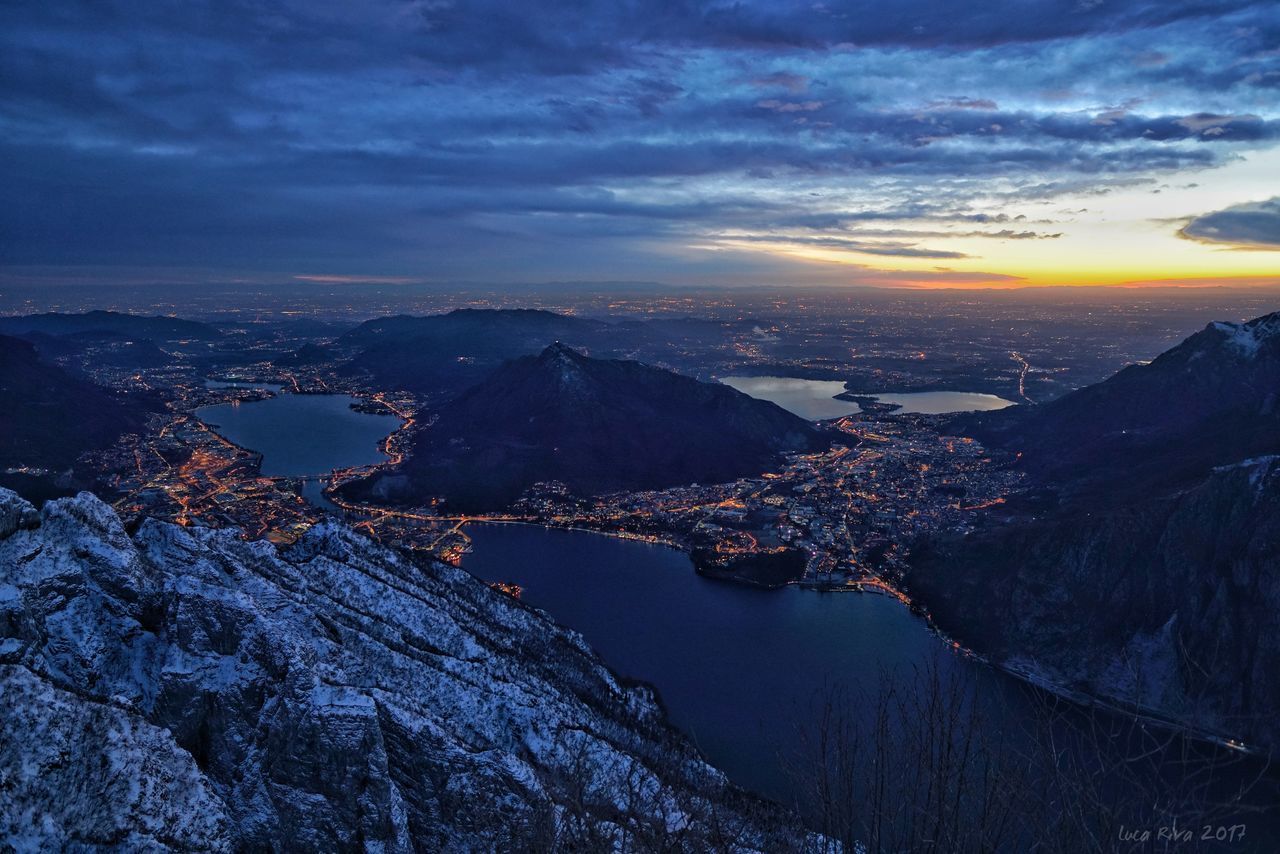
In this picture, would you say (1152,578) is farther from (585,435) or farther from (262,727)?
(585,435)

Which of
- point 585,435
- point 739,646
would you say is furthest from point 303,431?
point 739,646

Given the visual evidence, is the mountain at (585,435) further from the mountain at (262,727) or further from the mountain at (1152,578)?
the mountain at (262,727)

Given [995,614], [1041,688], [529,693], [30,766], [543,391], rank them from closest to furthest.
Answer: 1. [30,766]
2. [529,693]
3. [1041,688]
4. [995,614]
5. [543,391]

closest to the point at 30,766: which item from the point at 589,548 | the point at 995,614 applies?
the point at 995,614

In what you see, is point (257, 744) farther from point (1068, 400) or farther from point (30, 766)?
point (1068, 400)

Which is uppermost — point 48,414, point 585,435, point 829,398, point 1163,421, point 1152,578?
point 1163,421

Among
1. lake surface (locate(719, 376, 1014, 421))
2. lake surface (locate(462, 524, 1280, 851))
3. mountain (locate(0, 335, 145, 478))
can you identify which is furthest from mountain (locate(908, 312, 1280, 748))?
mountain (locate(0, 335, 145, 478))
